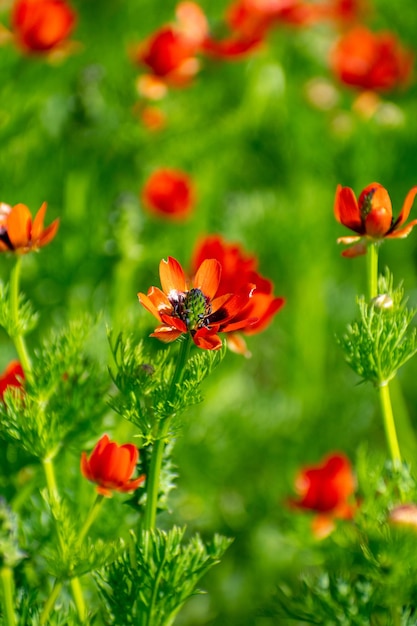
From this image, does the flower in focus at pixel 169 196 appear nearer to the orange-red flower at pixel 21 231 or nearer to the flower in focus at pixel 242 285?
the flower in focus at pixel 242 285

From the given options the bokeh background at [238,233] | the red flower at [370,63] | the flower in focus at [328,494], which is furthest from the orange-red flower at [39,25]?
the flower in focus at [328,494]

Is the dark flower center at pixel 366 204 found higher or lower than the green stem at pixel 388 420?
higher

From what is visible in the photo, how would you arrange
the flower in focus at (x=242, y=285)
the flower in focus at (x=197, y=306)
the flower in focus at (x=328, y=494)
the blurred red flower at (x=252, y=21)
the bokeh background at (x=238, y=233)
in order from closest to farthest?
the flower in focus at (x=197, y=306)
the flower in focus at (x=242, y=285)
the flower in focus at (x=328, y=494)
the bokeh background at (x=238, y=233)
the blurred red flower at (x=252, y=21)

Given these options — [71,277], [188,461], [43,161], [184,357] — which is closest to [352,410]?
[188,461]

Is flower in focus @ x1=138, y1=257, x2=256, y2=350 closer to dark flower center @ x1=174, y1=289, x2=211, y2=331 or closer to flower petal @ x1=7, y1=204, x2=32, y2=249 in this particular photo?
dark flower center @ x1=174, y1=289, x2=211, y2=331

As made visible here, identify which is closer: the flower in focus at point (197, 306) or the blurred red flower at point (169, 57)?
the flower in focus at point (197, 306)

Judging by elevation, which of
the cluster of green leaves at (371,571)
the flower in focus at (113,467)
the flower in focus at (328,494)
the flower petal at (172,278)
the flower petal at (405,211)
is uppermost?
the flower petal at (172,278)

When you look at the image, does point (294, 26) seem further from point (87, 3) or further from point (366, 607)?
point (366, 607)
